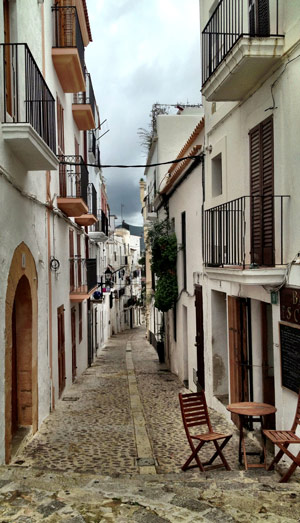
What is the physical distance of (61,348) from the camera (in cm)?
1216

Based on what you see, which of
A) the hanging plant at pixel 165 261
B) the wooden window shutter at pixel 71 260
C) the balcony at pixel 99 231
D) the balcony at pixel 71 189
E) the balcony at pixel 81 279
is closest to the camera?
the balcony at pixel 71 189

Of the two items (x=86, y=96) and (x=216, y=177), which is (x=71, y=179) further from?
(x=86, y=96)

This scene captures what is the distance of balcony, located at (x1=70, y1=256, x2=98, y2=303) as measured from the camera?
46.9 feet

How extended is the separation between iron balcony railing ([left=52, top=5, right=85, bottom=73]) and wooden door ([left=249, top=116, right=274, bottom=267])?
6.07 metres

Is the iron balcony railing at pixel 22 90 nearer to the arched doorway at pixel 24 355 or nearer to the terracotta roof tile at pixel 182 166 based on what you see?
the arched doorway at pixel 24 355

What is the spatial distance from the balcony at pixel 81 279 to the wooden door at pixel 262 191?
7391mm

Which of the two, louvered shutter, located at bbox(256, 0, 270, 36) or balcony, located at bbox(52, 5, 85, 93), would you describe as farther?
balcony, located at bbox(52, 5, 85, 93)

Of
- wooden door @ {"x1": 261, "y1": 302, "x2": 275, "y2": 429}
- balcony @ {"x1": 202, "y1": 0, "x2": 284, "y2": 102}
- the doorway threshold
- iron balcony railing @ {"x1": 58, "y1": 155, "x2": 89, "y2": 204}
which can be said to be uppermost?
balcony @ {"x1": 202, "y1": 0, "x2": 284, "y2": 102}

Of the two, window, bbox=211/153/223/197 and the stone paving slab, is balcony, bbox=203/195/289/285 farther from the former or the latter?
the stone paving slab

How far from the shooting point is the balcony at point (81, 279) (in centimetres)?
1430

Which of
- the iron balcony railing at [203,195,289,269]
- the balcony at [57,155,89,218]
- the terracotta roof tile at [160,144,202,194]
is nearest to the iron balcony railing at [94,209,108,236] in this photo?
the terracotta roof tile at [160,144,202,194]

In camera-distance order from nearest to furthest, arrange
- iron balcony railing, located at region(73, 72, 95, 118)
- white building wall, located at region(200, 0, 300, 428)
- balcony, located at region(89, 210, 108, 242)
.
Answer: white building wall, located at region(200, 0, 300, 428), iron balcony railing, located at region(73, 72, 95, 118), balcony, located at region(89, 210, 108, 242)

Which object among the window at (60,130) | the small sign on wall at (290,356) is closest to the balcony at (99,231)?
the window at (60,130)

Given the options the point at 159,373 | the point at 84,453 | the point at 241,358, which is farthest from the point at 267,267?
the point at 159,373
